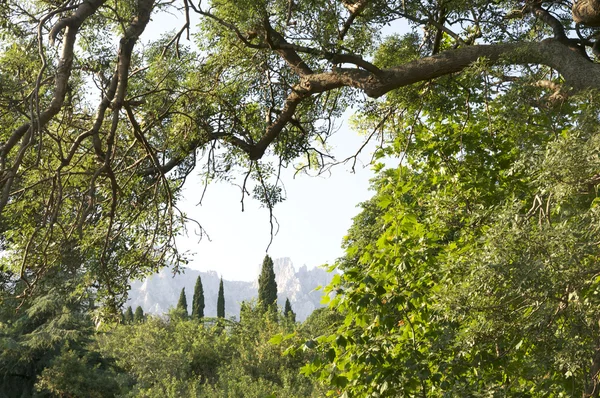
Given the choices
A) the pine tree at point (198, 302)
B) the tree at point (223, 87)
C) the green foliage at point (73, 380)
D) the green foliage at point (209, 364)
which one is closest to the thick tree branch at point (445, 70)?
the tree at point (223, 87)

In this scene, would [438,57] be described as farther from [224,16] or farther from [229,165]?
[229,165]

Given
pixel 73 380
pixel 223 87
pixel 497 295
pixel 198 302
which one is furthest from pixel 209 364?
pixel 198 302

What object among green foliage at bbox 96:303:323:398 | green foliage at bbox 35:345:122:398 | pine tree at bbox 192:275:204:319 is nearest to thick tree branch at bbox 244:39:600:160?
green foliage at bbox 96:303:323:398

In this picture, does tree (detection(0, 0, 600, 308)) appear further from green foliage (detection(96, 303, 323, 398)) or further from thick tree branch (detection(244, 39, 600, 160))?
green foliage (detection(96, 303, 323, 398))

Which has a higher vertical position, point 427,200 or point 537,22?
point 537,22

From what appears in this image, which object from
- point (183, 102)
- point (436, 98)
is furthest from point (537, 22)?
point (183, 102)

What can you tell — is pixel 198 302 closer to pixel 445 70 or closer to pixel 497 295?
pixel 445 70

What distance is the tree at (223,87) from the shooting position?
4.93m

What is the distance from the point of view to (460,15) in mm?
6699

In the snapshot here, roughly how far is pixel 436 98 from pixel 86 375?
12237 mm

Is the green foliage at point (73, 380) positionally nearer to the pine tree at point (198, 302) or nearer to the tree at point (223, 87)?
the tree at point (223, 87)

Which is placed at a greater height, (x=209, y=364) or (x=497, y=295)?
(x=209, y=364)

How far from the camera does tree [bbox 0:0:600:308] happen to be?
4.93 m

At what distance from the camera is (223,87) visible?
6.09 metres
